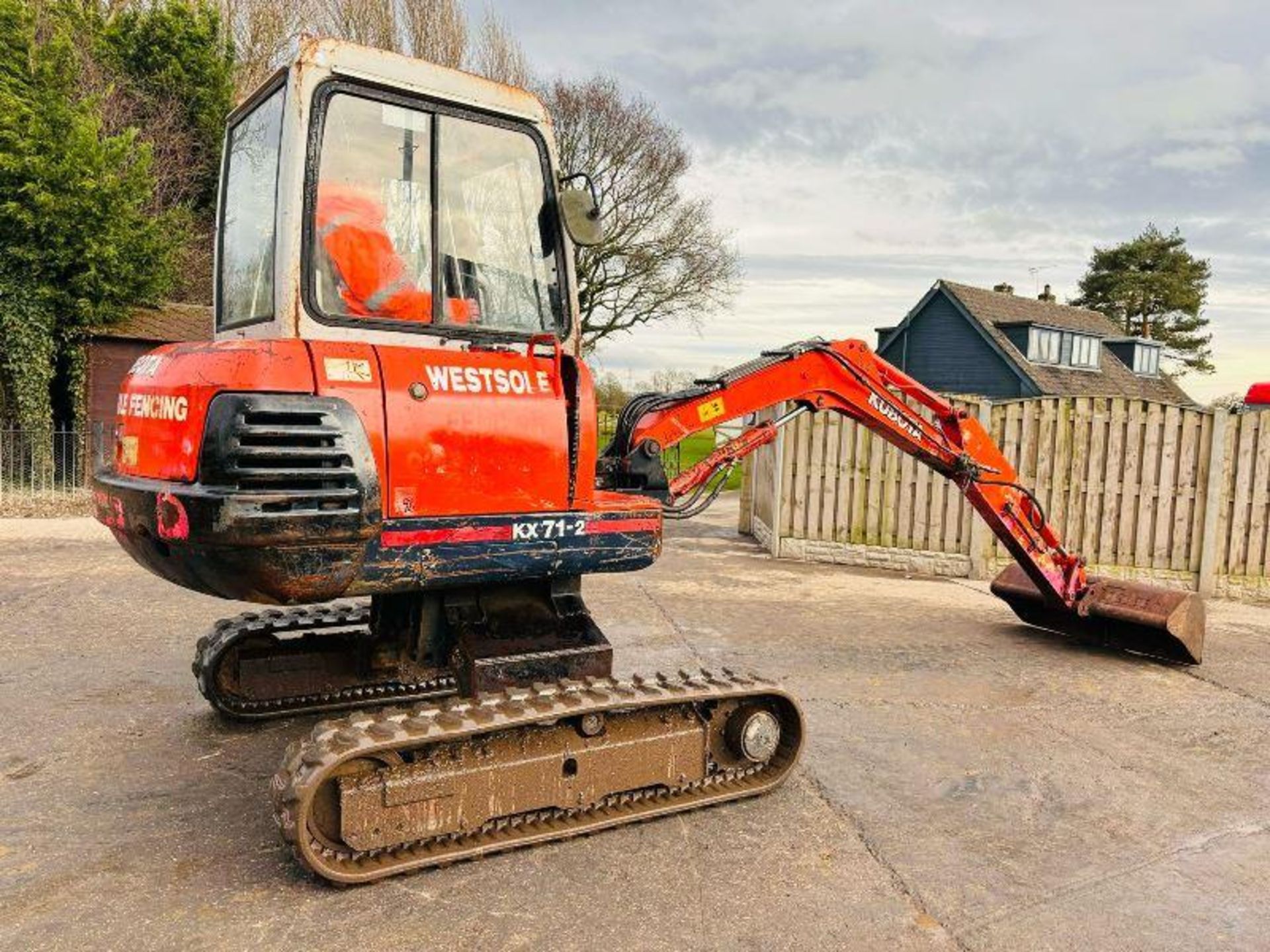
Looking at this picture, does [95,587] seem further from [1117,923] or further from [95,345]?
[95,345]

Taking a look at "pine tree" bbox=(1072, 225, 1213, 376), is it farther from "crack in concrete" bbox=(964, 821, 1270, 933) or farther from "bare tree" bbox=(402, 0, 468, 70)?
"crack in concrete" bbox=(964, 821, 1270, 933)

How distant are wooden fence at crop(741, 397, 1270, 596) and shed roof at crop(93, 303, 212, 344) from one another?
11.5 meters

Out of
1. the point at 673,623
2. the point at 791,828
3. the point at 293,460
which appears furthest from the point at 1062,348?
the point at 293,460

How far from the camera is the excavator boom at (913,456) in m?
5.02

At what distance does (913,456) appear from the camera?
255 inches

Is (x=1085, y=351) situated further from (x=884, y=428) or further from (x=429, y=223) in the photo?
(x=429, y=223)

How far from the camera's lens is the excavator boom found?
16.5 feet

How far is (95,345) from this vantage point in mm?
17172

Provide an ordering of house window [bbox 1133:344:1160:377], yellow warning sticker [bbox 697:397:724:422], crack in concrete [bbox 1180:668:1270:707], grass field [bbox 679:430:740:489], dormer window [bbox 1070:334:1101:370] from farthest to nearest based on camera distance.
→ 1. house window [bbox 1133:344:1160:377]
2. dormer window [bbox 1070:334:1101:370]
3. grass field [bbox 679:430:740:489]
4. crack in concrete [bbox 1180:668:1270:707]
5. yellow warning sticker [bbox 697:397:724:422]

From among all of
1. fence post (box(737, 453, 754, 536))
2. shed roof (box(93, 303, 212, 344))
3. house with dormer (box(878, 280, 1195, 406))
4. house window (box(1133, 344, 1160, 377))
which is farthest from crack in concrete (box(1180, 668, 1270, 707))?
house window (box(1133, 344, 1160, 377))

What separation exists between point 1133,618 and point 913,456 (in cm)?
211

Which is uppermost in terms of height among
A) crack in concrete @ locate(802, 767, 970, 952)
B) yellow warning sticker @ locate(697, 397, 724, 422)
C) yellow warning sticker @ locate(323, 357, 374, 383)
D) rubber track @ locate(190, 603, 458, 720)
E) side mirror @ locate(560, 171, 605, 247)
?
side mirror @ locate(560, 171, 605, 247)

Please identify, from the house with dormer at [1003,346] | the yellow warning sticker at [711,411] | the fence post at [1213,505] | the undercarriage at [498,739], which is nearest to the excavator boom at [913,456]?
the yellow warning sticker at [711,411]

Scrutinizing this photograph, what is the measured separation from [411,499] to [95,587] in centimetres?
648
